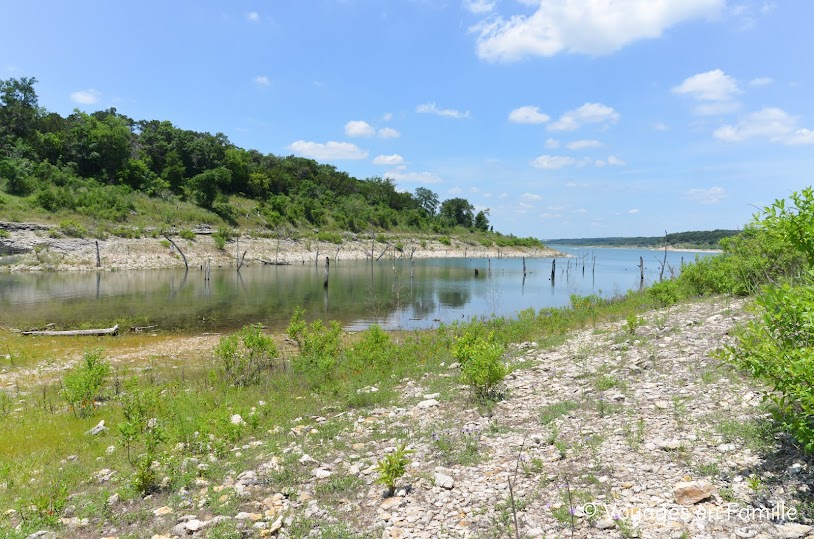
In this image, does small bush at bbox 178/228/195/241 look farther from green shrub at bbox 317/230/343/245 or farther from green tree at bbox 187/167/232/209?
green shrub at bbox 317/230/343/245

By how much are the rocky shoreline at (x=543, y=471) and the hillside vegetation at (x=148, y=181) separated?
209 ft

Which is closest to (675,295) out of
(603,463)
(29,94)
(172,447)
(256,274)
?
(603,463)

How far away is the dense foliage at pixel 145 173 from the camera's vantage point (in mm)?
65812

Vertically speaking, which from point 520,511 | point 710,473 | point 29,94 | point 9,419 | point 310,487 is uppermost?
point 29,94

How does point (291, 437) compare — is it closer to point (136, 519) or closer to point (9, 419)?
point (136, 519)

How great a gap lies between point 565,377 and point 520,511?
16.8 feet

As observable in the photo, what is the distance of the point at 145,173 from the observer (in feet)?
279

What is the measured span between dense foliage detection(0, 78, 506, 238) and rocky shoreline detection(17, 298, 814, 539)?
224 ft

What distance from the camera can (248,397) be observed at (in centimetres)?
1122

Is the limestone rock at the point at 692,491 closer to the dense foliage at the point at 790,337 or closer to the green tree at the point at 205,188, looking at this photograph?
the dense foliage at the point at 790,337

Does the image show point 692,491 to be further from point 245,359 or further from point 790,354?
point 245,359

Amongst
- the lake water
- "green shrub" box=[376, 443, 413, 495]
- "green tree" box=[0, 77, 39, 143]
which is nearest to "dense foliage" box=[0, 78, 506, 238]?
"green tree" box=[0, 77, 39, 143]

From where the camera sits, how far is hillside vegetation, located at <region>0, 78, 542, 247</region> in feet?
203

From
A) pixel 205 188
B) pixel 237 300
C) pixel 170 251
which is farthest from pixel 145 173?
pixel 237 300
